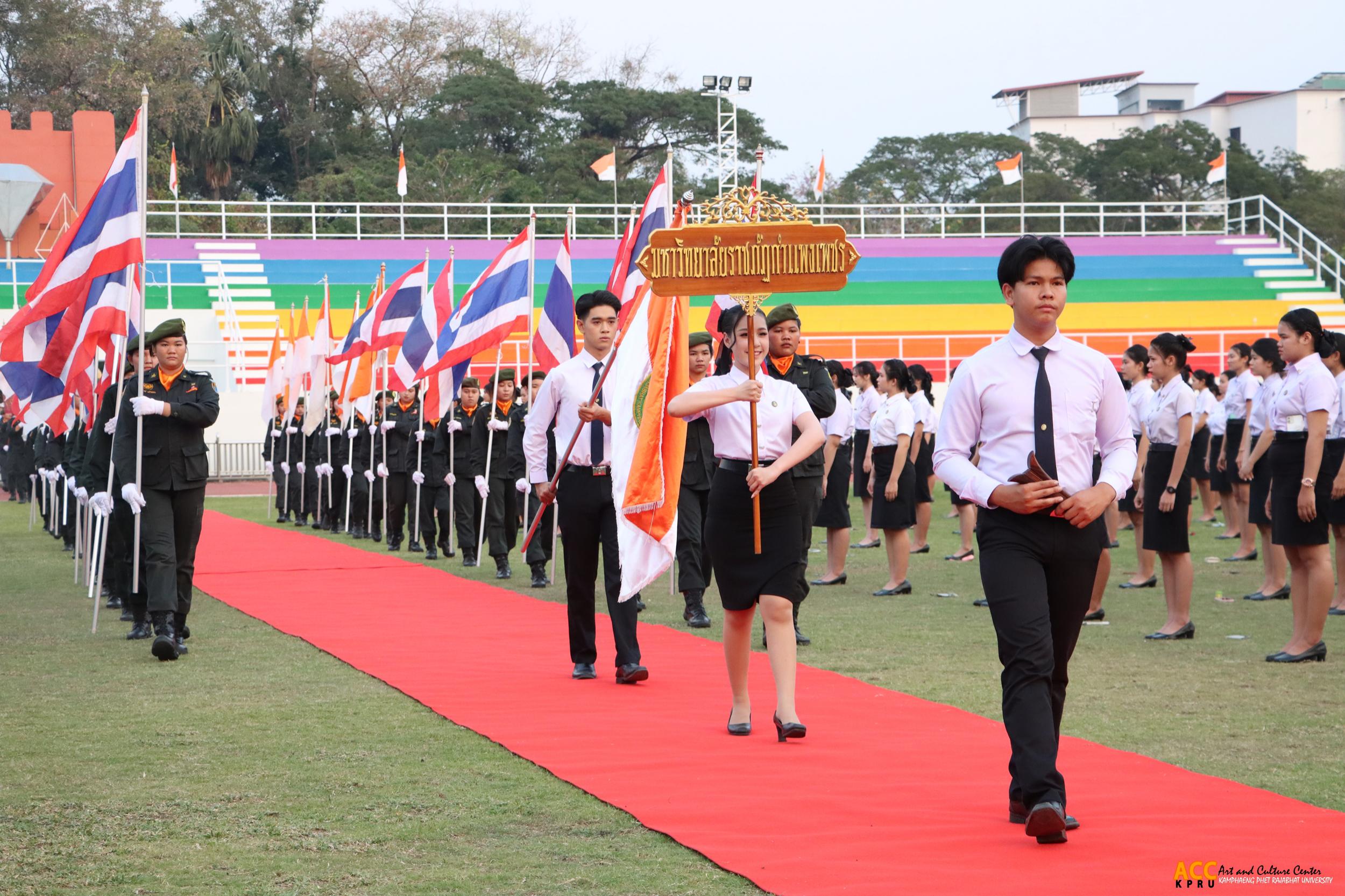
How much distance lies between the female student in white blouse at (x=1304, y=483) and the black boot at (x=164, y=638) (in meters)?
5.85

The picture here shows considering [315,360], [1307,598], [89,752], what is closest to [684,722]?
[89,752]

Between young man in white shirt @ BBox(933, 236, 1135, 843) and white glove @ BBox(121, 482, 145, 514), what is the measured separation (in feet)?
17.5

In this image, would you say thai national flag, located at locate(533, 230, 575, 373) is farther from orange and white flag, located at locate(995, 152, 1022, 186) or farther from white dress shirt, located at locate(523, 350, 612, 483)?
orange and white flag, located at locate(995, 152, 1022, 186)

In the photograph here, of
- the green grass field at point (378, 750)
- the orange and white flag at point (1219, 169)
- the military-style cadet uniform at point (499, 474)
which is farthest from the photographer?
the orange and white flag at point (1219, 169)

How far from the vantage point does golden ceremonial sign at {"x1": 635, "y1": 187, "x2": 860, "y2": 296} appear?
19.1 ft

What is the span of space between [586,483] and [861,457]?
7729 mm

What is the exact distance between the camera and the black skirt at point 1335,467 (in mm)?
8492

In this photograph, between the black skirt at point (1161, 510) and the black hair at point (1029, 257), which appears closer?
the black hair at point (1029, 257)

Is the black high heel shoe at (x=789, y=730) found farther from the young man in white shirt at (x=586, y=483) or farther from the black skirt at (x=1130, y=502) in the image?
the black skirt at (x=1130, y=502)

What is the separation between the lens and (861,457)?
15094 millimetres

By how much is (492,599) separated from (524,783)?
6.04m

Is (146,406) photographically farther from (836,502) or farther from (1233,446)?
(1233,446)

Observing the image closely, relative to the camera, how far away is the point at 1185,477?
29.1ft

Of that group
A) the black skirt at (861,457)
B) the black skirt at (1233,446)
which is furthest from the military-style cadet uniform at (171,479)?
the black skirt at (1233,446)
